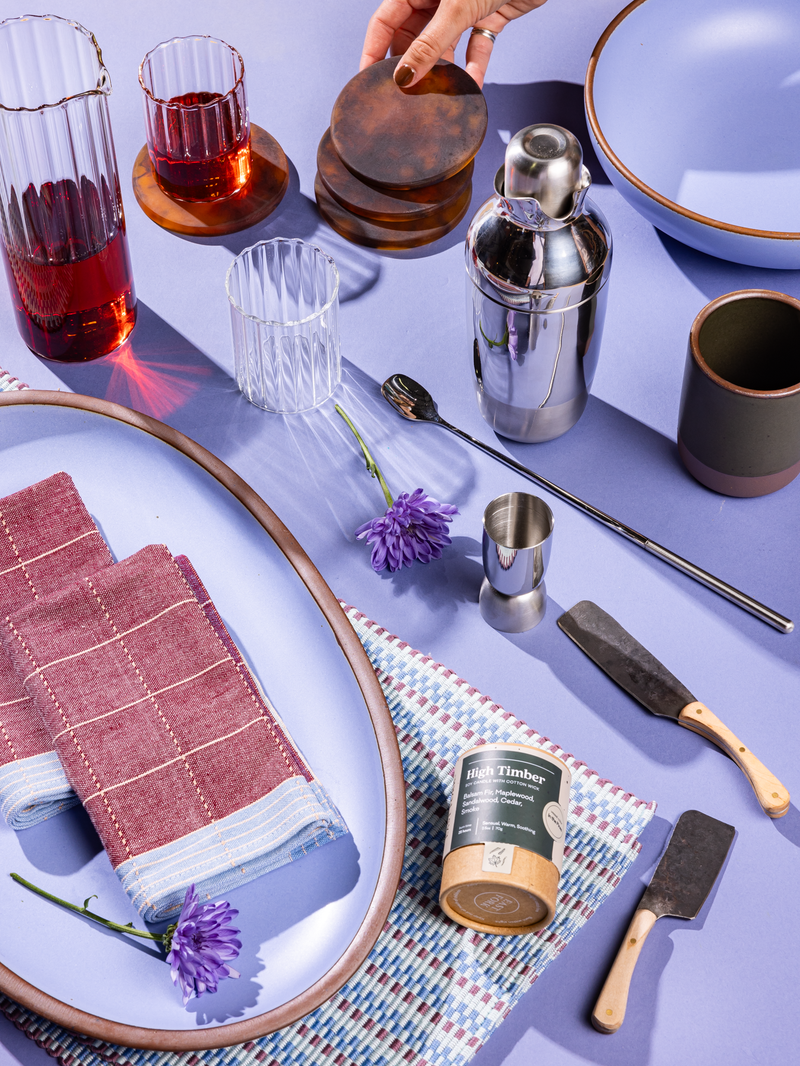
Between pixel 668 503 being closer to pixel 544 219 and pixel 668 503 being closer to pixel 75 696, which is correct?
pixel 544 219

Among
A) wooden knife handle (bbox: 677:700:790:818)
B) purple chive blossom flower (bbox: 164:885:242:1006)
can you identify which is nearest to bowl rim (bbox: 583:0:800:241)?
wooden knife handle (bbox: 677:700:790:818)

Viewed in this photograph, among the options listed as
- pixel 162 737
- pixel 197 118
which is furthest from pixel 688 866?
pixel 197 118

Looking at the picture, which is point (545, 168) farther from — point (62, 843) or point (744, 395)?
point (62, 843)

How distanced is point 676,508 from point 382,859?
1.25ft

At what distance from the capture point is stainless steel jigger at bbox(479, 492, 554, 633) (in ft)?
2.54

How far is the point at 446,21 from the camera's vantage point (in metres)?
1.00

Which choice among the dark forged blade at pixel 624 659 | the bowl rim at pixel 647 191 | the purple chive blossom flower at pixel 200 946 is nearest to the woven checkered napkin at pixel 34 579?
the purple chive blossom flower at pixel 200 946

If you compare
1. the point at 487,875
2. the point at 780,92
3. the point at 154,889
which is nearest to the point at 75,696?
the point at 154,889

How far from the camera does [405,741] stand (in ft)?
2.48

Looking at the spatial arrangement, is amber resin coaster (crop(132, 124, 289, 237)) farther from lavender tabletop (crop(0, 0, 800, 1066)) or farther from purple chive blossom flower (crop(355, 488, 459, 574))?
purple chive blossom flower (crop(355, 488, 459, 574))

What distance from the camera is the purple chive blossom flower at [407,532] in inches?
32.9

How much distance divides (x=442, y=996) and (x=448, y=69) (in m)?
0.77

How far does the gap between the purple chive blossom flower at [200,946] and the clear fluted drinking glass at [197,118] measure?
2.10ft

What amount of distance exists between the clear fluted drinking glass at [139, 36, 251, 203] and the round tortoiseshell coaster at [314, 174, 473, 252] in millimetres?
93
